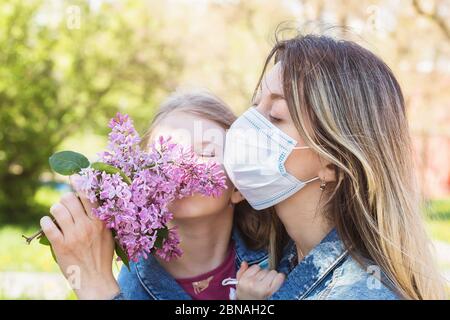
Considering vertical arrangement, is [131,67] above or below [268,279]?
below

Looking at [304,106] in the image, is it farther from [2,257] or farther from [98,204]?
[2,257]

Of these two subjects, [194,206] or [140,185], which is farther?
[194,206]

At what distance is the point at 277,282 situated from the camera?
2.88 metres

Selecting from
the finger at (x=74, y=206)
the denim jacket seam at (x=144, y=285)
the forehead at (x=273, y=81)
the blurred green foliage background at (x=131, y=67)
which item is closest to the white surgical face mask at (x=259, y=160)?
the forehead at (x=273, y=81)

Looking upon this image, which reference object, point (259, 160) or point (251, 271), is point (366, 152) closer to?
point (259, 160)

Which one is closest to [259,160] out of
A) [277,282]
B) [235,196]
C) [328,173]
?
[328,173]

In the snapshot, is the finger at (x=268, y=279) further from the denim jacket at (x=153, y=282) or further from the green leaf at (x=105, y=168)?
the green leaf at (x=105, y=168)

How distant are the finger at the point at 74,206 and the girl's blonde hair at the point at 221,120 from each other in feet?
3.32

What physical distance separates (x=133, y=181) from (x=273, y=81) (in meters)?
0.84

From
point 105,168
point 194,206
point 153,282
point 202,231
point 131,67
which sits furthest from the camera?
point 131,67

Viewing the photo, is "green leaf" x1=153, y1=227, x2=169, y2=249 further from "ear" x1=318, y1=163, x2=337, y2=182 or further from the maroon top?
"ear" x1=318, y1=163, x2=337, y2=182

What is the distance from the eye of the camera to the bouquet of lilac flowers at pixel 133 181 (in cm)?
243

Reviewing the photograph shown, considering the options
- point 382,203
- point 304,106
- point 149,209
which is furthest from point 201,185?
point 382,203
